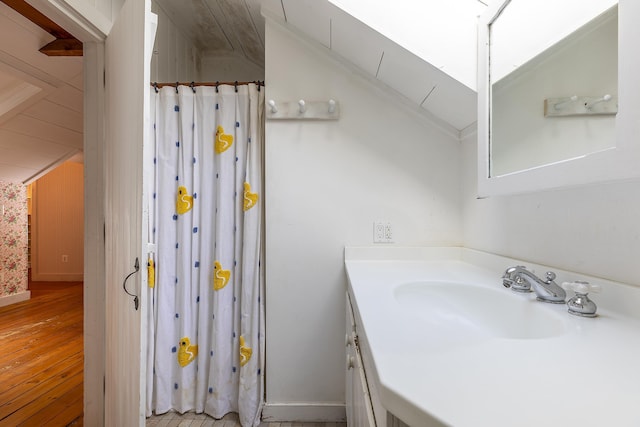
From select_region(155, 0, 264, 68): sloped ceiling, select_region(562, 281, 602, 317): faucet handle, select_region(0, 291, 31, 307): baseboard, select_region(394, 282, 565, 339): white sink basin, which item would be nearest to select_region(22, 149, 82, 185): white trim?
select_region(0, 291, 31, 307): baseboard

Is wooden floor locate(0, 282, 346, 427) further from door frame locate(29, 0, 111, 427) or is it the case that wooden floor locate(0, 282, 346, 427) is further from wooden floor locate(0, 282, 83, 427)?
door frame locate(29, 0, 111, 427)

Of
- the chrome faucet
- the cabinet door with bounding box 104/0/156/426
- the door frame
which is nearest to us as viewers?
the chrome faucet

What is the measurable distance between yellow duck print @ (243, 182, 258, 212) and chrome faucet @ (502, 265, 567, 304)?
1.19 metres

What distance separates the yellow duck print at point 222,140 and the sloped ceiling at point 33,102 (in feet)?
4.32

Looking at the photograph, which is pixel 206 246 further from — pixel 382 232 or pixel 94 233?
pixel 382 232

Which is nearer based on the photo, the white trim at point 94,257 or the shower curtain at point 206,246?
the white trim at point 94,257

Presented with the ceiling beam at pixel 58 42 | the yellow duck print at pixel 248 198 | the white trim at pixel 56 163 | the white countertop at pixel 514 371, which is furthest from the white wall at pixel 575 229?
the white trim at pixel 56 163

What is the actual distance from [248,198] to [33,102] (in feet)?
7.45

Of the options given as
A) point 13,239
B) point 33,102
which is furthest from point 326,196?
point 13,239

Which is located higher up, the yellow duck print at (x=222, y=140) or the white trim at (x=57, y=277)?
the yellow duck print at (x=222, y=140)

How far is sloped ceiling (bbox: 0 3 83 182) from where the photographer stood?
1.75 m

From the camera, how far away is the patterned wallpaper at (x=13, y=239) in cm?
335

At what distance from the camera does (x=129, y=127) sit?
3.92ft

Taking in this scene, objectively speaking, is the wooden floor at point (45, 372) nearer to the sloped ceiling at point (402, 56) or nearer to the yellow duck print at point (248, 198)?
the yellow duck print at point (248, 198)
